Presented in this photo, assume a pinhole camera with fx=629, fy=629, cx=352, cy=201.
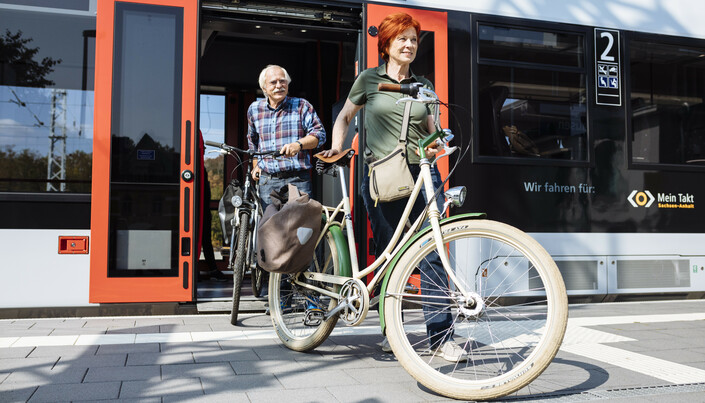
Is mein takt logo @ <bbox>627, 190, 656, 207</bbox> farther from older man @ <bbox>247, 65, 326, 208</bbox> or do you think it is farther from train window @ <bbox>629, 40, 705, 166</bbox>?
older man @ <bbox>247, 65, 326, 208</bbox>

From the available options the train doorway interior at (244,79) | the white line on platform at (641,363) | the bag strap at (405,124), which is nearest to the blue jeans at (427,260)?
the bag strap at (405,124)

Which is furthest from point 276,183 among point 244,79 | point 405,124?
point 244,79

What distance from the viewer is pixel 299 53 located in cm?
867

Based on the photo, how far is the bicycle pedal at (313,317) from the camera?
3.17 m

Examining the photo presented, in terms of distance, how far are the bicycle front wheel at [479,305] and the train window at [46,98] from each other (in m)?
2.74

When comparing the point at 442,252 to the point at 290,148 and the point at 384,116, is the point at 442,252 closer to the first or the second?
the point at 384,116

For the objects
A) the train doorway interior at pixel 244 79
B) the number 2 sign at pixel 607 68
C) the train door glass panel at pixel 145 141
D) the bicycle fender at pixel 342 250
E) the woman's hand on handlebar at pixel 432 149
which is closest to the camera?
the woman's hand on handlebar at pixel 432 149

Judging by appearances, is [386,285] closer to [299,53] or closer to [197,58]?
[197,58]

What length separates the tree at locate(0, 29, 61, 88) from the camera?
4.23 m

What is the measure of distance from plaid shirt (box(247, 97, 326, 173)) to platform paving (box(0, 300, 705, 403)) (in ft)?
3.69

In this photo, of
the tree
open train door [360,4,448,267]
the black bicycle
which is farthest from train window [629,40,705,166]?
the tree

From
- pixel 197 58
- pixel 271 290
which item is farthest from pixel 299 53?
pixel 271 290

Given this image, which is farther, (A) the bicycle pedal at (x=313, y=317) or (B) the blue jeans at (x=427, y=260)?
(A) the bicycle pedal at (x=313, y=317)

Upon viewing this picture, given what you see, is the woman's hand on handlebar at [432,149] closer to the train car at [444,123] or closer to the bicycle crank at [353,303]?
the bicycle crank at [353,303]
